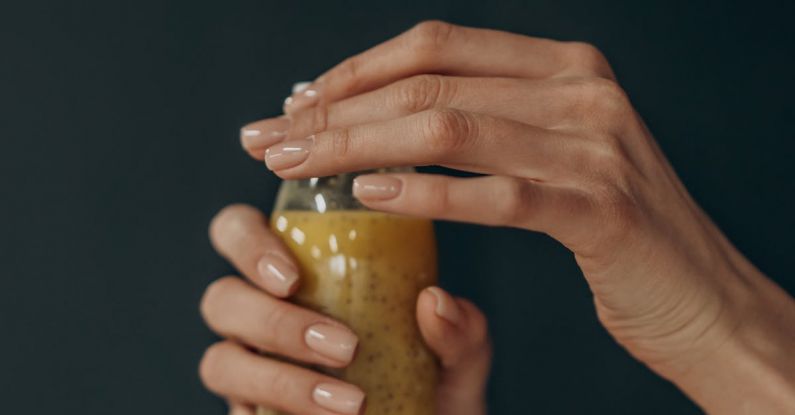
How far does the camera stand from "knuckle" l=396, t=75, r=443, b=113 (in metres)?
0.79

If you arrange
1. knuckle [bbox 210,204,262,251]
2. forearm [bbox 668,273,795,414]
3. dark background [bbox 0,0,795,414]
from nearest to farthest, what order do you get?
forearm [bbox 668,273,795,414] < knuckle [bbox 210,204,262,251] < dark background [bbox 0,0,795,414]

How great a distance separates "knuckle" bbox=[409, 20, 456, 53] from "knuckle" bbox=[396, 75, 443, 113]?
0.04 m

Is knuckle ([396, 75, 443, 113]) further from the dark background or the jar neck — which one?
the dark background

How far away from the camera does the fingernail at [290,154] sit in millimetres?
720

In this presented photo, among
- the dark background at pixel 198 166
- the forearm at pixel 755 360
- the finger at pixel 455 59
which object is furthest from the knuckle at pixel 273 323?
the dark background at pixel 198 166

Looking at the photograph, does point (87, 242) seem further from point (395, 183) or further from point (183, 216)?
point (395, 183)

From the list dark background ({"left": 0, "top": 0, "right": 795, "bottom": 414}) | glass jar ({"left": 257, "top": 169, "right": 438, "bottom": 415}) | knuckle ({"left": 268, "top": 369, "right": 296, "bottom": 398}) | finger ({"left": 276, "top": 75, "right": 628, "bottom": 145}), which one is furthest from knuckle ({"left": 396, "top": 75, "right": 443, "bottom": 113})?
dark background ({"left": 0, "top": 0, "right": 795, "bottom": 414})

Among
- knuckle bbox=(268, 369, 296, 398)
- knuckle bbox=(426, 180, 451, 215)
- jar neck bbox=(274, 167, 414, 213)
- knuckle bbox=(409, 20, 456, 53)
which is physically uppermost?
knuckle bbox=(409, 20, 456, 53)

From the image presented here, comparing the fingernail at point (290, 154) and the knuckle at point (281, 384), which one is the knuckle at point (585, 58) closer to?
the fingernail at point (290, 154)

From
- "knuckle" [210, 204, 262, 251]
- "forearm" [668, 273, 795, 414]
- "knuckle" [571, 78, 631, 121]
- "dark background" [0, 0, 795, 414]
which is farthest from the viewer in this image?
"dark background" [0, 0, 795, 414]

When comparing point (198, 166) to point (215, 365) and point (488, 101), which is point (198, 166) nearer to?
point (215, 365)

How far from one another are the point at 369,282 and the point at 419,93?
197 millimetres

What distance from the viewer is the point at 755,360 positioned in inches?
35.4

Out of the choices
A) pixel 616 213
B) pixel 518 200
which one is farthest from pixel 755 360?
pixel 518 200
